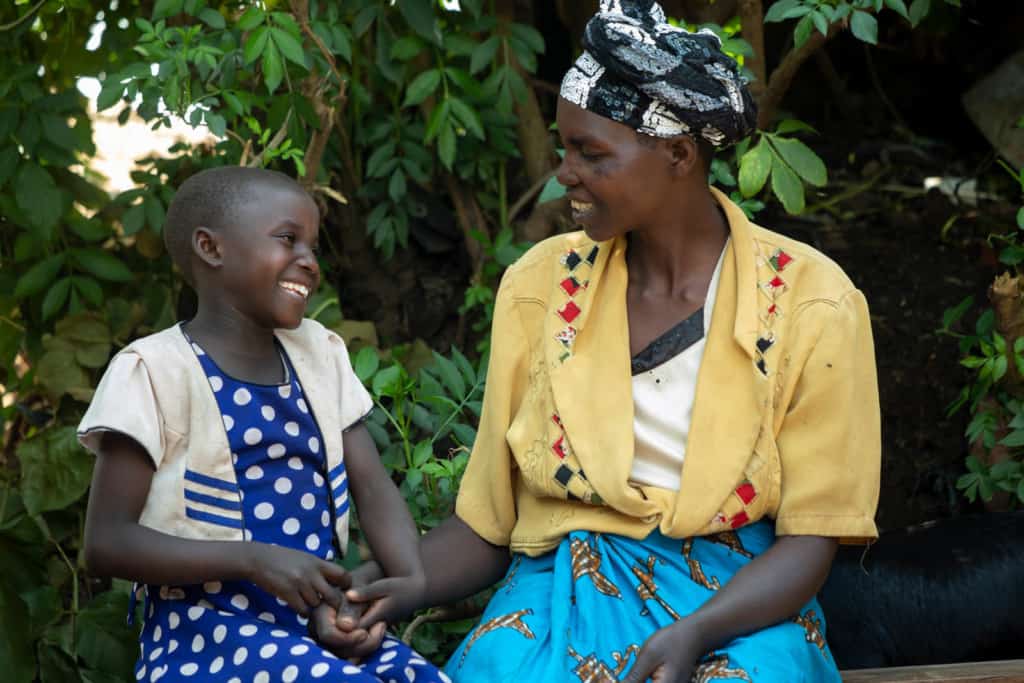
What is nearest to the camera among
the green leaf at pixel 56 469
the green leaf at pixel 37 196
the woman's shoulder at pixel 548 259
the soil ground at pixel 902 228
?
the woman's shoulder at pixel 548 259

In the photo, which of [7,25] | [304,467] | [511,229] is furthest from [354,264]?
[304,467]

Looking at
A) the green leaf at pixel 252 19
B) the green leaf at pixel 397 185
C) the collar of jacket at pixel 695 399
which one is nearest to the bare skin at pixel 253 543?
the collar of jacket at pixel 695 399

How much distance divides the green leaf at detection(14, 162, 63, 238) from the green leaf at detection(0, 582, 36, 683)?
3.07ft

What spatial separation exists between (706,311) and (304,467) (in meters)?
0.75

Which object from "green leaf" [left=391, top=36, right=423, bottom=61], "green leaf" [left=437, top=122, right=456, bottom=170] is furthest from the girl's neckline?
"green leaf" [left=391, top=36, right=423, bottom=61]

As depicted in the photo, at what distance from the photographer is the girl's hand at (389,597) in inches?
93.4

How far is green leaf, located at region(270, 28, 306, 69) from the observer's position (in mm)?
3051

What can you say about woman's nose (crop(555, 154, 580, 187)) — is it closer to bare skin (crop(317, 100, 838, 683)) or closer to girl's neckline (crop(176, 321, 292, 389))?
bare skin (crop(317, 100, 838, 683))

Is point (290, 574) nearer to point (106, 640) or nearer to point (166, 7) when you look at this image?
point (106, 640)

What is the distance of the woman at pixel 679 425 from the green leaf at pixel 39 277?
1666 mm

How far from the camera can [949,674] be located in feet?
8.56

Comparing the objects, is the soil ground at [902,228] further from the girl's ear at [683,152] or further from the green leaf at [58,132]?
the girl's ear at [683,152]

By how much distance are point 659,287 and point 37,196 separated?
5.64 ft

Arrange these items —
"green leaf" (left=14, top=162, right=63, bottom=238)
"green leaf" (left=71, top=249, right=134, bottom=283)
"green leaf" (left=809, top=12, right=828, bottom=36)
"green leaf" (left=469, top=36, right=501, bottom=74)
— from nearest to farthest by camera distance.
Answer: "green leaf" (left=809, top=12, right=828, bottom=36)
"green leaf" (left=14, top=162, right=63, bottom=238)
"green leaf" (left=469, top=36, right=501, bottom=74)
"green leaf" (left=71, top=249, right=134, bottom=283)
